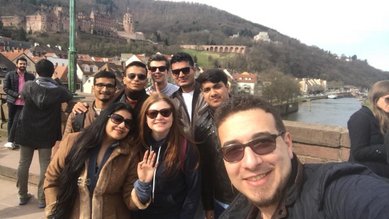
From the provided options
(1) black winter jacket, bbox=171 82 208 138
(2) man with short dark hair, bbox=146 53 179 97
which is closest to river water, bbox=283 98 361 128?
(2) man with short dark hair, bbox=146 53 179 97

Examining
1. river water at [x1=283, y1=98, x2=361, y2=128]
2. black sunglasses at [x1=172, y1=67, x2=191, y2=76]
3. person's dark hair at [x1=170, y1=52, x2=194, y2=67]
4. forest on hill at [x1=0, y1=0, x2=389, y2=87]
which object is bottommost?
river water at [x1=283, y1=98, x2=361, y2=128]

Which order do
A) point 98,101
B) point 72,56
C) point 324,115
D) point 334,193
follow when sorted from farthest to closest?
point 324,115 < point 72,56 < point 98,101 < point 334,193

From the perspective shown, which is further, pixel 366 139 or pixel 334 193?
pixel 366 139

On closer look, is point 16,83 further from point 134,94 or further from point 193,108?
point 193,108

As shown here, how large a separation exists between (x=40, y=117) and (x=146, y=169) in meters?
2.32

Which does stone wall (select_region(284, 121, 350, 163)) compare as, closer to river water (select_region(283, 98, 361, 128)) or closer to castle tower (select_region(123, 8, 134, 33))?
river water (select_region(283, 98, 361, 128))

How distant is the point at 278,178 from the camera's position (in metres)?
1.33

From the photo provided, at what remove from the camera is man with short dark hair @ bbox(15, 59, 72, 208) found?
4148mm

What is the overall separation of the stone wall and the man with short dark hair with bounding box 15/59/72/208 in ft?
9.40

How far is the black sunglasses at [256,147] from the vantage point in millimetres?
1388

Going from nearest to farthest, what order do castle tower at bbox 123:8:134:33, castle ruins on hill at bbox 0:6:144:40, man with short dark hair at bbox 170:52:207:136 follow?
1. man with short dark hair at bbox 170:52:207:136
2. castle ruins on hill at bbox 0:6:144:40
3. castle tower at bbox 123:8:134:33

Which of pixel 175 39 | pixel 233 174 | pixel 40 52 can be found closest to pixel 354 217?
pixel 233 174

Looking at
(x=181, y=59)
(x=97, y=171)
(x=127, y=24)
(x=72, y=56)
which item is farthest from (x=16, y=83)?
(x=127, y=24)

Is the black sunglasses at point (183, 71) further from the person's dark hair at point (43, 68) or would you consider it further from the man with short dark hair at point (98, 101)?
the person's dark hair at point (43, 68)
